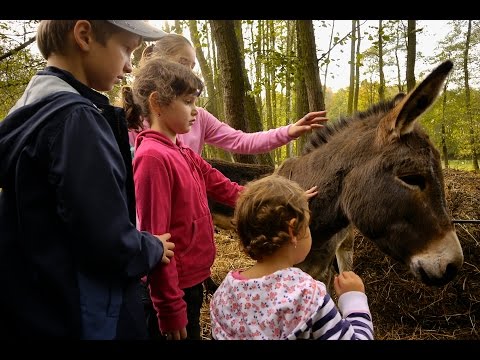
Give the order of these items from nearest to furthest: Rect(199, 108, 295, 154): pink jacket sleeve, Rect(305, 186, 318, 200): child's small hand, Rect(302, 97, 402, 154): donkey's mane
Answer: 1. Rect(305, 186, 318, 200): child's small hand
2. Rect(302, 97, 402, 154): donkey's mane
3. Rect(199, 108, 295, 154): pink jacket sleeve

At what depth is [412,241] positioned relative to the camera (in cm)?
194

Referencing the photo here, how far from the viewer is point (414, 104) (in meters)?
1.92

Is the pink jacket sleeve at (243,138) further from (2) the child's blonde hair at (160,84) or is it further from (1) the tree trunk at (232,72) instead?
(1) the tree trunk at (232,72)

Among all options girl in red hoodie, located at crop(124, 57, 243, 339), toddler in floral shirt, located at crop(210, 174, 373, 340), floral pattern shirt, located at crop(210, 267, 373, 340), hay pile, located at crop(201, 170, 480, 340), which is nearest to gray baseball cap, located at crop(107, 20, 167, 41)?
girl in red hoodie, located at crop(124, 57, 243, 339)

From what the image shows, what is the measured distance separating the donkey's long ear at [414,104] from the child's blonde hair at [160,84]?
3.70ft

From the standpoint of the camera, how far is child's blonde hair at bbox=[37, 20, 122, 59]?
1247 mm

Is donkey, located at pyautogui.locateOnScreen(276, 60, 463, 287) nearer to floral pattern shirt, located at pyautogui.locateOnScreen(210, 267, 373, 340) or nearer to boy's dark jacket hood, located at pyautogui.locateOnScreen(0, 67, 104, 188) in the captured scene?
floral pattern shirt, located at pyautogui.locateOnScreen(210, 267, 373, 340)

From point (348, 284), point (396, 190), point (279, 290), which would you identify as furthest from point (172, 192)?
point (396, 190)

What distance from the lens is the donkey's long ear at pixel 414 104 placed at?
179 centimetres

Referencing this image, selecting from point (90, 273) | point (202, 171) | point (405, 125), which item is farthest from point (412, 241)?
point (90, 273)

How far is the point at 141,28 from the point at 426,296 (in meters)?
3.61

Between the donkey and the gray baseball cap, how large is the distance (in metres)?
1.34
